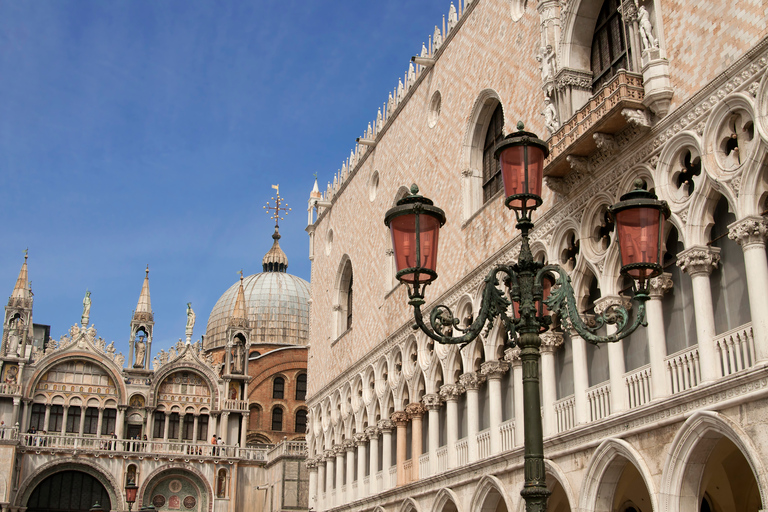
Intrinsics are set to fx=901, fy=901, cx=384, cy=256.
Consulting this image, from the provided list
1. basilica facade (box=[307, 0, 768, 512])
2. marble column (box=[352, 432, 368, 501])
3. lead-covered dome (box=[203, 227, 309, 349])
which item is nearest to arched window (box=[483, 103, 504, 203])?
basilica facade (box=[307, 0, 768, 512])

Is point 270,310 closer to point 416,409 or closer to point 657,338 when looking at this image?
point 416,409

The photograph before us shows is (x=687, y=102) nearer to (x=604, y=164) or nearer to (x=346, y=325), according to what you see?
(x=604, y=164)

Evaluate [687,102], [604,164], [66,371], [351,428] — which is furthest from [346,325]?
[687,102]

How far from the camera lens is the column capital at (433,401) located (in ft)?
55.4

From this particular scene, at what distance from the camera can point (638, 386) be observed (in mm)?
10891

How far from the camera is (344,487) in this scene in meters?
22.2

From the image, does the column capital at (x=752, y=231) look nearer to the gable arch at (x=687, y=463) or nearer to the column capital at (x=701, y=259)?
the column capital at (x=701, y=259)

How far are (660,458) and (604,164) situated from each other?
3.89m

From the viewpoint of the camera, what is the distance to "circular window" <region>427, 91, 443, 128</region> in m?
18.8

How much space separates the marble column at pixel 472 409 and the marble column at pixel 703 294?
578 cm

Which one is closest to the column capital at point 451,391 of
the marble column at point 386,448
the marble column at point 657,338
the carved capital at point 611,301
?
the marble column at point 386,448

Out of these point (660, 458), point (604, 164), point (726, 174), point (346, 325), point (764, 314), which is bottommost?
point (660, 458)

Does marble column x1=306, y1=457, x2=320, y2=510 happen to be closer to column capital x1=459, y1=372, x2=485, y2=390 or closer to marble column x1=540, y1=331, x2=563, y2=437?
column capital x1=459, y1=372, x2=485, y2=390

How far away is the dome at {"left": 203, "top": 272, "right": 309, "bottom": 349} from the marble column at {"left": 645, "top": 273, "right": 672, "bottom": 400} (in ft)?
111
